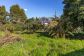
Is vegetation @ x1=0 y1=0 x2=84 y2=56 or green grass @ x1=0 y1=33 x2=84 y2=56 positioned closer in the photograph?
green grass @ x1=0 y1=33 x2=84 y2=56

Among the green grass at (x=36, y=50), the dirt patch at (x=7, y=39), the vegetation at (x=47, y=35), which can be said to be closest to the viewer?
the green grass at (x=36, y=50)

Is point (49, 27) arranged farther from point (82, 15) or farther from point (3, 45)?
point (3, 45)

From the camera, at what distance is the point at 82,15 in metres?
17.1

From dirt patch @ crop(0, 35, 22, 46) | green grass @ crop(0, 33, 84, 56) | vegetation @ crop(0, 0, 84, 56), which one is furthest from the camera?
dirt patch @ crop(0, 35, 22, 46)

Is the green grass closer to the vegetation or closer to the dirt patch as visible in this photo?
the vegetation

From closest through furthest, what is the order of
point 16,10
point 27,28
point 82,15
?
point 82,15, point 27,28, point 16,10

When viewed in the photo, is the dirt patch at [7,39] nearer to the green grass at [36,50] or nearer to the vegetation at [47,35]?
the vegetation at [47,35]

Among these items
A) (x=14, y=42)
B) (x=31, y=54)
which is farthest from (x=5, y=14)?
(x=31, y=54)

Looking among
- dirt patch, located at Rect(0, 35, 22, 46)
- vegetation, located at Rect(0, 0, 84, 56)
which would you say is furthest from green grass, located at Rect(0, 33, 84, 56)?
dirt patch, located at Rect(0, 35, 22, 46)

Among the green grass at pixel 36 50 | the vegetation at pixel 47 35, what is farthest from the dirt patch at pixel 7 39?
the green grass at pixel 36 50

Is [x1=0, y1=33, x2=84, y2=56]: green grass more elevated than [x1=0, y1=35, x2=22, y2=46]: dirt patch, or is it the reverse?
[x1=0, y1=35, x2=22, y2=46]: dirt patch

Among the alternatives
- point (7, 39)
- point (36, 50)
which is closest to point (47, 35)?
point (7, 39)

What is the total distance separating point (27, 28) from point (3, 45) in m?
10.2

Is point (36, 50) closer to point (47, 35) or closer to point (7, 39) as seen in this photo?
point (7, 39)
